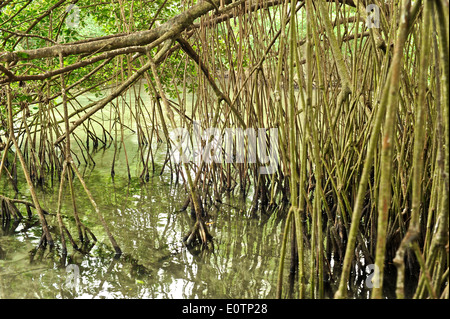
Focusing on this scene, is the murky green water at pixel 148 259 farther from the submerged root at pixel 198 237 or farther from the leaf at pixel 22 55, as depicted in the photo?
the leaf at pixel 22 55

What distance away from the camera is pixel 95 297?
253cm

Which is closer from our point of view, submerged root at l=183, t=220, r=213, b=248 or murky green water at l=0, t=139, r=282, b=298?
murky green water at l=0, t=139, r=282, b=298

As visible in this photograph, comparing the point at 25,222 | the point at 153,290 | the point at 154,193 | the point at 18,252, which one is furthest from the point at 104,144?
the point at 153,290

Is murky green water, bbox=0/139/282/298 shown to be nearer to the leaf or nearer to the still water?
the still water

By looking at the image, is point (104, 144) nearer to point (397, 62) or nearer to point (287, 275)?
point (287, 275)

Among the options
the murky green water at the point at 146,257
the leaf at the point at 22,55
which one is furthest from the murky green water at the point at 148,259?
the leaf at the point at 22,55

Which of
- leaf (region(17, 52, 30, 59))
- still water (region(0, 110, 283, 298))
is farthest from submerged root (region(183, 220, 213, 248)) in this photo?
leaf (region(17, 52, 30, 59))

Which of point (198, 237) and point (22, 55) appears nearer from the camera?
point (22, 55)

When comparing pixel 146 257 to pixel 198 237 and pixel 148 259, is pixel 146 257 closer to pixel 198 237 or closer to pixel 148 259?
pixel 148 259

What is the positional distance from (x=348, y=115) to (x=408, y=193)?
0.58 m

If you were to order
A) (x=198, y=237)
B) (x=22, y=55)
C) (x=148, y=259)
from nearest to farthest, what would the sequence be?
(x=22, y=55) < (x=148, y=259) < (x=198, y=237)

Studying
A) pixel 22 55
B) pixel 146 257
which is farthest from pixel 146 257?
pixel 22 55

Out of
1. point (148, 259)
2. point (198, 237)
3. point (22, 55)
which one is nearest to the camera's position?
point (22, 55)

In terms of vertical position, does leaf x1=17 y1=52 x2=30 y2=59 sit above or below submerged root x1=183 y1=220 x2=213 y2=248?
above
